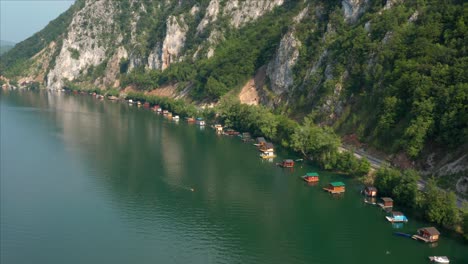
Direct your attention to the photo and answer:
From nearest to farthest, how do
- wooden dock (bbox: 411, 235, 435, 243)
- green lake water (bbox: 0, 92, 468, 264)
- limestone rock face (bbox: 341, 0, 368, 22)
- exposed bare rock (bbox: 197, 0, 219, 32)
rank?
1. green lake water (bbox: 0, 92, 468, 264)
2. wooden dock (bbox: 411, 235, 435, 243)
3. limestone rock face (bbox: 341, 0, 368, 22)
4. exposed bare rock (bbox: 197, 0, 219, 32)

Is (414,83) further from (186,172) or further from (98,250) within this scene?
(98,250)

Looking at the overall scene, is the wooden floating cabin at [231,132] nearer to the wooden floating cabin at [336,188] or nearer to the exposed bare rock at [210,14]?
the wooden floating cabin at [336,188]

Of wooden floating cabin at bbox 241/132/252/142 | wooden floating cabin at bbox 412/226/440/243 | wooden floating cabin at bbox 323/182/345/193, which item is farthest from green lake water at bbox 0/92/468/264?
wooden floating cabin at bbox 241/132/252/142

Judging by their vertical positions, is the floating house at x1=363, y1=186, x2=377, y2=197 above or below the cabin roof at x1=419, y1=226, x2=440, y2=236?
above

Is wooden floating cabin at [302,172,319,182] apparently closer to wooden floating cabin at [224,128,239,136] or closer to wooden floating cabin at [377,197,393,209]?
wooden floating cabin at [377,197,393,209]

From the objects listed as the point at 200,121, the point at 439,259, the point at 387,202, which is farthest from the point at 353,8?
the point at 439,259

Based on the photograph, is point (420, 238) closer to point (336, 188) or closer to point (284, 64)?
point (336, 188)

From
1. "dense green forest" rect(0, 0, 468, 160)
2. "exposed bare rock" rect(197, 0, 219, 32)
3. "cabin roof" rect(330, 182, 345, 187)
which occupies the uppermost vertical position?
"exposed bare rock" rect(197, 0, 219, 32)

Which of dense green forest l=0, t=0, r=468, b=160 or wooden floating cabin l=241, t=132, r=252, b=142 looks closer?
dense green forest l=0, t=0, r=468, b=160
